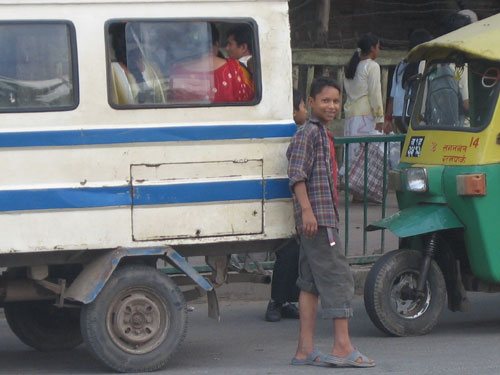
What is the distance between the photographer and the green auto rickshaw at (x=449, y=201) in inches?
266

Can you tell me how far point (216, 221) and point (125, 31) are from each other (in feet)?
3.76

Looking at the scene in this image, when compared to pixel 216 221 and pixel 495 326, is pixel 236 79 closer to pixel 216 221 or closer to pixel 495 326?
pixel 216 221

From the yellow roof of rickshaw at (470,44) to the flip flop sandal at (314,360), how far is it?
209cm

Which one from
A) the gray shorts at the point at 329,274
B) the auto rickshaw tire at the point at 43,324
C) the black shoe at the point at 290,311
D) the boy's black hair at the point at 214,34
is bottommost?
the black shoe at the point at 290,311

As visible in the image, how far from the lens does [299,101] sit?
7.43 meters

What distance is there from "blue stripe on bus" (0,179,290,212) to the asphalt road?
98cm

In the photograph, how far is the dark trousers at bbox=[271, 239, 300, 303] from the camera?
7.48 meters

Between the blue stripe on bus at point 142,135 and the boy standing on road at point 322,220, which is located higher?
the blue stripe on bus at point 142,135

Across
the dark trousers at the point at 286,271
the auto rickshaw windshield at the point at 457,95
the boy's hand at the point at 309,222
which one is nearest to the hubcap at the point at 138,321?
the boy's hand at the point at 309,222

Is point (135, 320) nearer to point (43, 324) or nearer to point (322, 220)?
point (43, 324)

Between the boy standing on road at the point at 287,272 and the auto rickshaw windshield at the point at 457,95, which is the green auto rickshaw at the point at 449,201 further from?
the boy standing on road at the point at 287,272

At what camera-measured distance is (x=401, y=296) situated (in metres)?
7.00

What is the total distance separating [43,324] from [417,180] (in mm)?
2523

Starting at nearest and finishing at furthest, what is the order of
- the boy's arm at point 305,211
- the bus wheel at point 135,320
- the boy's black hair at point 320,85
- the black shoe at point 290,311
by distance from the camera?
the bus wheel at point 135,320 → the boy's arm at point 305,211 → the boy's black hair at point 320,85 → the black shoe at point 290,311
